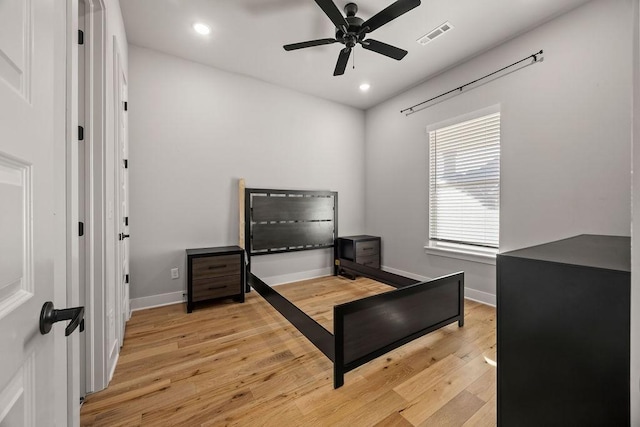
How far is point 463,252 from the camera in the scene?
3.27m

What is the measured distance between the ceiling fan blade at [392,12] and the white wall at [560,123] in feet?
5.15

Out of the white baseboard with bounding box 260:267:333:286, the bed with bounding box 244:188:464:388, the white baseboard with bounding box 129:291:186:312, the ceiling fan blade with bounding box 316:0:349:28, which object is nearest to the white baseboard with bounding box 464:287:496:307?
the bed with bounding box 244:188:464:388

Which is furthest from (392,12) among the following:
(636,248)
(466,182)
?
(636,248)

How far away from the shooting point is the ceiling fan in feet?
6.56

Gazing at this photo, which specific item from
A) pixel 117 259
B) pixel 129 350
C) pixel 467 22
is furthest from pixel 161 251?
pixel 467 22

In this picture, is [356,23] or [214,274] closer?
[356,23]

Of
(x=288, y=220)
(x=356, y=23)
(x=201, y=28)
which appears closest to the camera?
(x=356, y=23)

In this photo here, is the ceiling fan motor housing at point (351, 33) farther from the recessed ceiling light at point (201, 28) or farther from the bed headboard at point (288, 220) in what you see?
the bed headboard at point (288, 220)

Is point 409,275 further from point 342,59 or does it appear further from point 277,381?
point 342,59

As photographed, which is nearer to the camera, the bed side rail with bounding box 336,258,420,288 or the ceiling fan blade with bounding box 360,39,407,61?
the ceiling fan blade with bounding box 360,39,407,61

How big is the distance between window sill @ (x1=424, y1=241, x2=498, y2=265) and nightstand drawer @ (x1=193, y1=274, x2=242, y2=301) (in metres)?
2.59

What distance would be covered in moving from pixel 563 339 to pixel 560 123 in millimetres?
2479

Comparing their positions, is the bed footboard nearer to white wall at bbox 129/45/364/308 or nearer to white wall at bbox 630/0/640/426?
white wall at bbox 630/0/640/426

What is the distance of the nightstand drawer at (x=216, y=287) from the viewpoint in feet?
9.39
